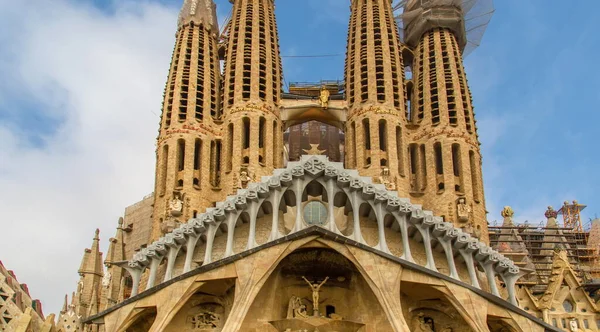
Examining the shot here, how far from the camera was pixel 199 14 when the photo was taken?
3753 centimetres

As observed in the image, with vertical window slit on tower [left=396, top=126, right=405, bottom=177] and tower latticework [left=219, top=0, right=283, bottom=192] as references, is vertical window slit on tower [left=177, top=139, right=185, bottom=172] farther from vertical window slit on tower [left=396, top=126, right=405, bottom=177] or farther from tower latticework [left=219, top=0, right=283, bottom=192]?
vertical window slit on tower [left=396, top=126, right=405, bottom=177]

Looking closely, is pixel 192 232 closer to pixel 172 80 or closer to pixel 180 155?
pixel 180 155

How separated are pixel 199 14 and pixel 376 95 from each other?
9.22 meters

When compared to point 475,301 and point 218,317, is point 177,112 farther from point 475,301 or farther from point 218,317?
point 475,301

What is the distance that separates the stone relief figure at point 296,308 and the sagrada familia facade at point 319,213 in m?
0.10

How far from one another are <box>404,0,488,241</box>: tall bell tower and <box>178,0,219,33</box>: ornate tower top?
357 inches

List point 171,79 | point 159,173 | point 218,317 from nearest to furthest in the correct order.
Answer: point 218,317 → point 159,173 → point 171,79

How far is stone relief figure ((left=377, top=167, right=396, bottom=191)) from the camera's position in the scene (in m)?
31.5

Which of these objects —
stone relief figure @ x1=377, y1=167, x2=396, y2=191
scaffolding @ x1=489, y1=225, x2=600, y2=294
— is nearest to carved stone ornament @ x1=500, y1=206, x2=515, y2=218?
scaffolding @ x1=489, y1=225, x2=600, y2=294

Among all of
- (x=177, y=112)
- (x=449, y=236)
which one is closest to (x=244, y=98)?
(x=177, y=112)

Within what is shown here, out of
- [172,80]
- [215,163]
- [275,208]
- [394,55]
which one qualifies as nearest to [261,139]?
[215,163]

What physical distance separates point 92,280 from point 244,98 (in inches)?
445

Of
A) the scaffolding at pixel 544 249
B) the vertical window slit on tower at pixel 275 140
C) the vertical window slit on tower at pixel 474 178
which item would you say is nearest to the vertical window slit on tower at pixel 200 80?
the vertical window slit on tower at pixel 275 140

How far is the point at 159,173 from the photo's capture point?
32.5m
